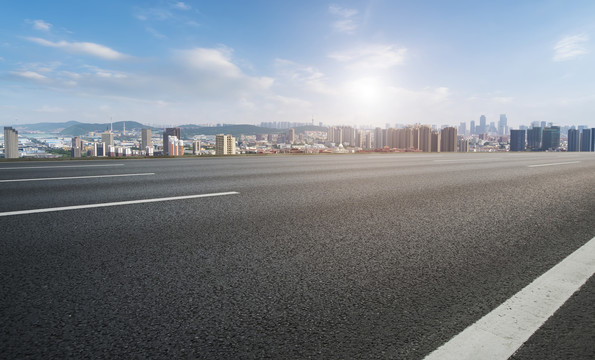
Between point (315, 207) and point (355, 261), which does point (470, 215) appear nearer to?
point (315, 207)

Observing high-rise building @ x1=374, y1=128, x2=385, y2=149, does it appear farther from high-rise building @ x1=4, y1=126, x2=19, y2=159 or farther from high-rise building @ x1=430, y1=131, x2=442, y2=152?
high-rise building @ x1=4, y1=126, x2=19, y2=159

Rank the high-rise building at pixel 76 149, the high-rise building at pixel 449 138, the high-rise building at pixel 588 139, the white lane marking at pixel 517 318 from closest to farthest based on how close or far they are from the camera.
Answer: the white lane marking at pixel 517 318 < the high-rise building at pixel 76 149 < the high-rise building at pixel 449 138 < the high-rise building at pixel 588 139

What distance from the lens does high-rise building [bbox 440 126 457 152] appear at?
4238 centimetres

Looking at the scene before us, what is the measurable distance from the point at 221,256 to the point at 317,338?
1.26 metres

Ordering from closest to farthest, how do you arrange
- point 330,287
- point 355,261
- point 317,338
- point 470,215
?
1. point 317,338
2. point 330,287
3. point 355,261
4. point 470,215

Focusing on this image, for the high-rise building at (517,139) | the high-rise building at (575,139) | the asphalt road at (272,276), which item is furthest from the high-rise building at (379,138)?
the asphalt road at (272,276)

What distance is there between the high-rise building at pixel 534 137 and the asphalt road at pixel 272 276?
2854 inches

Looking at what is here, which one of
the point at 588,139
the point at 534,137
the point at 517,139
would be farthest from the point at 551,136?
the point at 517,139

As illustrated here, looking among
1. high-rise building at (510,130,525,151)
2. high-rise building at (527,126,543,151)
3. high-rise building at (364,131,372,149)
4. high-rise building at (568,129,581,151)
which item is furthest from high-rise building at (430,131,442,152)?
high-rise building at (568,129,581,151)

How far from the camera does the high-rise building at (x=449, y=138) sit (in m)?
42.4

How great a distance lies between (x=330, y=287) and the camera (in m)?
2.04

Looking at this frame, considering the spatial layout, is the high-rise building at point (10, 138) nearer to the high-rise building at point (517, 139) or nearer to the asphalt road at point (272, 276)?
the asphalt road at point (272, 276)

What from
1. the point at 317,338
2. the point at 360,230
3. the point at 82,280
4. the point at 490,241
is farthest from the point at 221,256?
the point at 490,241

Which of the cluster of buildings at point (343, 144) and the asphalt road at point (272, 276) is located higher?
the cluster of buildings at point (343, 144)
